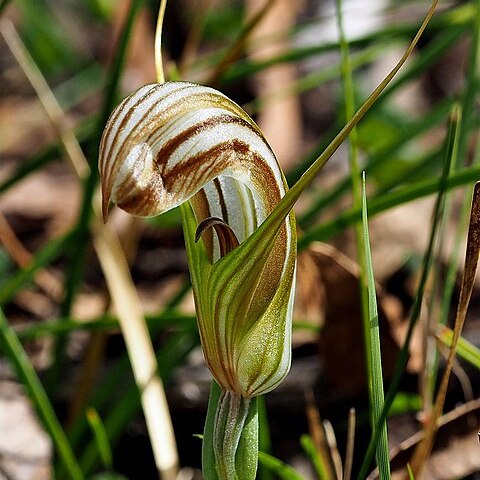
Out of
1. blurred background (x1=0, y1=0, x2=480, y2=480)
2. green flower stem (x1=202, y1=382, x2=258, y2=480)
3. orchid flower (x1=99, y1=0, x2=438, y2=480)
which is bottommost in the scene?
green flower stem (x1=202, y1=382, x2=258, y2=480)

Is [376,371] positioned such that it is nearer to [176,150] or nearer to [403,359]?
[403,359]

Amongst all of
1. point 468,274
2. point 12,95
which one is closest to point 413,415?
point 468,274

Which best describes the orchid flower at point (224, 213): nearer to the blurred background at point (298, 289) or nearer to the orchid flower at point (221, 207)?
the orchid flower at point (221, 207)

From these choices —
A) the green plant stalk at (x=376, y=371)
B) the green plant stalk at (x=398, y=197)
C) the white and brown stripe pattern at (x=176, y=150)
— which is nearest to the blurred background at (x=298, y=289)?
the green plant stalk at (x=398, y=197)

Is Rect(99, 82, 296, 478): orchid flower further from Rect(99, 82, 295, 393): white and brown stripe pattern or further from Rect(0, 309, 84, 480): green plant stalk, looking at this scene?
Rect(0, 309, 84, 480): green plant stalk

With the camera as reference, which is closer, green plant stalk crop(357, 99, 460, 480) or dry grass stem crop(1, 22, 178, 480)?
green plant stalk crop(357, 99, 460, 480)

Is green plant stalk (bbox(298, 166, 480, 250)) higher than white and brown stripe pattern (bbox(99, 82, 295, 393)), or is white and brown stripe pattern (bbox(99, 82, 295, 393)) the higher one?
green plant stalk (bbox(298, 166, 480, 250))

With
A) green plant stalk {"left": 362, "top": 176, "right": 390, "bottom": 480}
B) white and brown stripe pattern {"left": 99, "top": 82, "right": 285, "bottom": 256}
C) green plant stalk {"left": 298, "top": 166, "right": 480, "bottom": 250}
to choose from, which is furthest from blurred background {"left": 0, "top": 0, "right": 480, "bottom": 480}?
white and brown stripe pattern {"left": 99, "top": 82, "right": 285, "bottom": 256}

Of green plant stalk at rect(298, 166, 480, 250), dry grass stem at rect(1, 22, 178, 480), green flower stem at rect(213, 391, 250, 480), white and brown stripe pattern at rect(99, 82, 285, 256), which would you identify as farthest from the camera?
dry grass stem at rect(1, 22, 178, 480)
